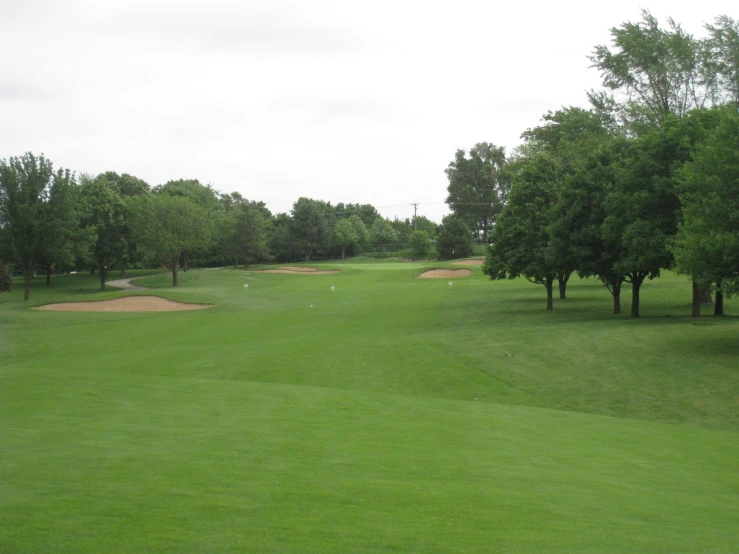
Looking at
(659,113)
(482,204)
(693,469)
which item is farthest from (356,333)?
(482,204)

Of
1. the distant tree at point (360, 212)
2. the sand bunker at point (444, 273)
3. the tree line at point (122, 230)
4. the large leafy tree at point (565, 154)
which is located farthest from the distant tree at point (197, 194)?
the large leafy tree at point (565, 154)

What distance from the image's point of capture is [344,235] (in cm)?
12075

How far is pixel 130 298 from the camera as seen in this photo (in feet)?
173

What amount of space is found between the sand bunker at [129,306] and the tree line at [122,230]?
696cm

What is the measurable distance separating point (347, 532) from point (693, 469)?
25.8 feet

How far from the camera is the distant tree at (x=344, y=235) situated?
119938 mm

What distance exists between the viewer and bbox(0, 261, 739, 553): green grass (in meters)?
6.81

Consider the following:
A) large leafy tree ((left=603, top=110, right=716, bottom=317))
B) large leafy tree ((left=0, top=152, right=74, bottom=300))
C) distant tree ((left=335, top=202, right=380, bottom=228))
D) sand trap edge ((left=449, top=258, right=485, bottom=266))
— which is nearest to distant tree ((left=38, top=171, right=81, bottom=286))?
large leafy tree ((left=0, top=152, right=74, bottom=300))

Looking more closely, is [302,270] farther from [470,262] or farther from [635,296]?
[635,296]

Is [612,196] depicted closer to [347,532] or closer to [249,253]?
[347,532]

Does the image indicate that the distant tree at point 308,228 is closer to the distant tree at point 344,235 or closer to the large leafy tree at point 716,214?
the distant tree at point 344,235

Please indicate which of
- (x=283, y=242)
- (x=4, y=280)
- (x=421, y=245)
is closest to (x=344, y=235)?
(x=283, y=242)

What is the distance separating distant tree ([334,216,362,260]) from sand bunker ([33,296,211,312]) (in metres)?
67.4

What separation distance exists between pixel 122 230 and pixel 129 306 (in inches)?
927
